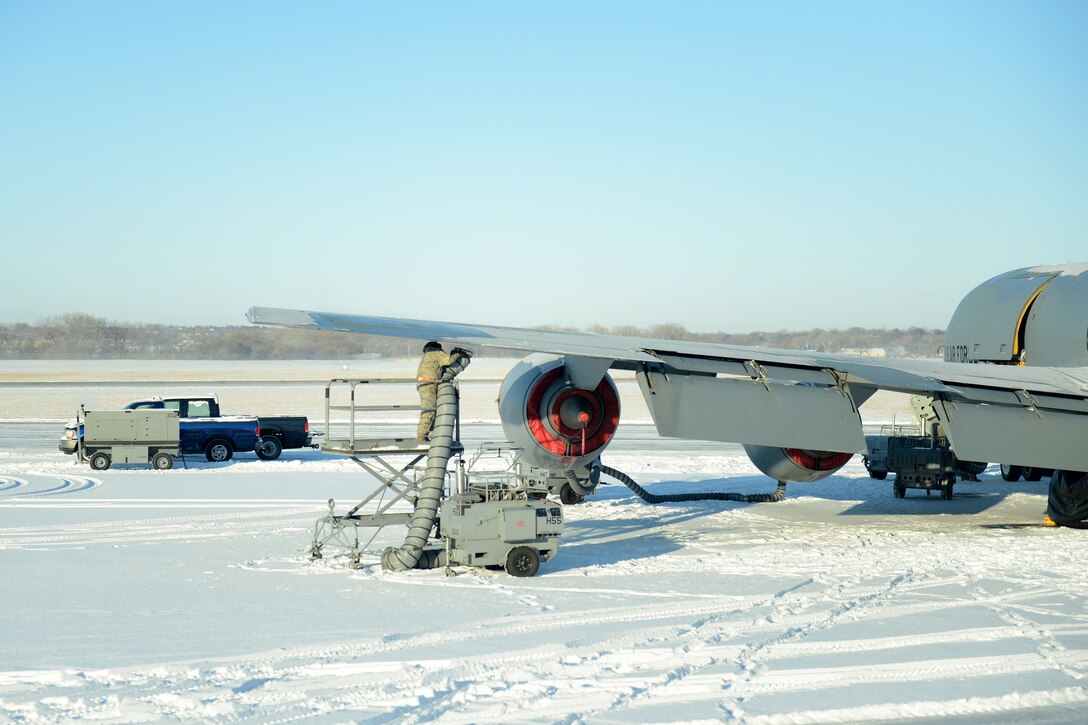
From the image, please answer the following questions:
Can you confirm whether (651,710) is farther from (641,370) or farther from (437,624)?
(641,370)

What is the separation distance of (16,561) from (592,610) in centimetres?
864

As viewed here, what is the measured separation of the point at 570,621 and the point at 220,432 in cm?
2137

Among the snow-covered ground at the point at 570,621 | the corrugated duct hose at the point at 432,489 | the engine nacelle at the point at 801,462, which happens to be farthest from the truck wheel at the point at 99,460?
the engine nacelle at the point at 801,462

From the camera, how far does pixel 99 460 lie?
2792 cm

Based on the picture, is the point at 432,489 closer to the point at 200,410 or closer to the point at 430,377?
the point at 430,377

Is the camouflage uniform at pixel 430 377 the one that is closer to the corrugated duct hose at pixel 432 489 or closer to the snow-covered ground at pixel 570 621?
the corrugated duct hose at pixel 432 489

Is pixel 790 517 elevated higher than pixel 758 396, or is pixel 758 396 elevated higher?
pixel 758 396

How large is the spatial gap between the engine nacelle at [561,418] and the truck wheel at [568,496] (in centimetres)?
526

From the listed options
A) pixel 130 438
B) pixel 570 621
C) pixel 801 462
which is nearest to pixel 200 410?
pixel 130 438

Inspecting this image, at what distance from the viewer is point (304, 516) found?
1938 cm

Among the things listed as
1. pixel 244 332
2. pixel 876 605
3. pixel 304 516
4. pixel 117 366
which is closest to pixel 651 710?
pixel 876 605

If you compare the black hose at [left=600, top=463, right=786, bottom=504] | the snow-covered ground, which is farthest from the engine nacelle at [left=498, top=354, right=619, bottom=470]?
the black hose at [left=600, top=463, right=786, bottom=504]

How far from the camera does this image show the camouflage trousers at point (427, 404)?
1487cm

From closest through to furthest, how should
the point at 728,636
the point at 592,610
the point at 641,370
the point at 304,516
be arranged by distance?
the point at 728,636
the point at 592,610
the point at 641,370
the point at 304,516
